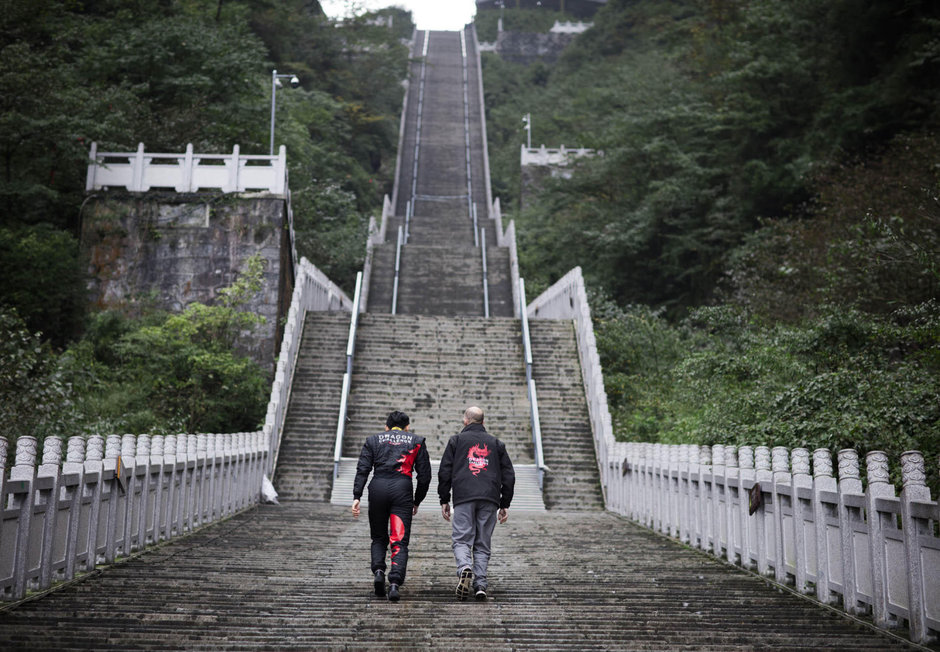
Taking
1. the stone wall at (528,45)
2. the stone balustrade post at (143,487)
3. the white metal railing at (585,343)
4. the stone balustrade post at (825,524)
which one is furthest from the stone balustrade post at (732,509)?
A: the stone wall at (528,45)

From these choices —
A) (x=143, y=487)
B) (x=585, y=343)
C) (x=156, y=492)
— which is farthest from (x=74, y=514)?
(x=585, y=343)

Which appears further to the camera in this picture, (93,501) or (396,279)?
(396,279)

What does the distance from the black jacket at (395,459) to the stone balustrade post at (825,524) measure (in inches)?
117

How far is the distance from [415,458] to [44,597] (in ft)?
9.45

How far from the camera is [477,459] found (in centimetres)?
773

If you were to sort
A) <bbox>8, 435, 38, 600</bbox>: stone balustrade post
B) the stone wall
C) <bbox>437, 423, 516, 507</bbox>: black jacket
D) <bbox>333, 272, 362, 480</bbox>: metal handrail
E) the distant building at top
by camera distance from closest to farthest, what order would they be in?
<bbox>8, 435, 38, 600</bbox>: stone balustrade post, <bbox>437, 423, 516, 507</bbox>: black jacket, <bbox>333, 272, 362, 480</bbox>: metal handrail, the stone wall, the distant building at top

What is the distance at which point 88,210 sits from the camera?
899 inches

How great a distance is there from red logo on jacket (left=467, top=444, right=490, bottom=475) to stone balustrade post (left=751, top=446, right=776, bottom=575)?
2.51 metres

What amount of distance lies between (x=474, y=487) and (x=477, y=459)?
0.23 m

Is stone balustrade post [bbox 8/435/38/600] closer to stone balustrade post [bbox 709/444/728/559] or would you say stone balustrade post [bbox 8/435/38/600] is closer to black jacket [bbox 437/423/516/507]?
black jacket [bbox 437/423/516/507]

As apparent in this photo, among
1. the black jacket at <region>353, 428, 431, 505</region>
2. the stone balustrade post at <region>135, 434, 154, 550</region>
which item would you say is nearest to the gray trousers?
the black jacket at <region>353, 428, 431, 505</region>

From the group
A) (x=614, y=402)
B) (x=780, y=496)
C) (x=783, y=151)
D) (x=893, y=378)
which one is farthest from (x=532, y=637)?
(x=783, y=151)

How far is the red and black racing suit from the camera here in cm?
753

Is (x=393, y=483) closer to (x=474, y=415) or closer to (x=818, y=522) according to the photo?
(x=474, y=415)
